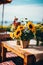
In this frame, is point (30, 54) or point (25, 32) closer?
point (30, 54)

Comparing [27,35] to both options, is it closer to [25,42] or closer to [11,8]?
[25,42]

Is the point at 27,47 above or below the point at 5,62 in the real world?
above

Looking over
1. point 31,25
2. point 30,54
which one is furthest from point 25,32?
point 30,54

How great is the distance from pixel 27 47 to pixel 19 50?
180mm

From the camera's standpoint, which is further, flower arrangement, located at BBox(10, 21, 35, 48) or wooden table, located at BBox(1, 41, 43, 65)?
flower arrangement, located at BBox(10, 21, 35, 48)

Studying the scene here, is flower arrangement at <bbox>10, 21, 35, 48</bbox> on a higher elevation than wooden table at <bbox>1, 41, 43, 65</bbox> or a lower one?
higher

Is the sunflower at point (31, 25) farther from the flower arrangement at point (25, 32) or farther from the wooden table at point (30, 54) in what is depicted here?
the wooden table at point (30, 54)

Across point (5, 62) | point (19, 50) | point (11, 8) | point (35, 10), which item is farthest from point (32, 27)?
point (11, 8)

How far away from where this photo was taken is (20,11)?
1134cm

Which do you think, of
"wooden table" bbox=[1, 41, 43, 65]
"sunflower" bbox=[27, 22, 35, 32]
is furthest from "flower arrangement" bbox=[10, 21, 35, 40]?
"wooden table" bbox=[1, 41, 43, 65]

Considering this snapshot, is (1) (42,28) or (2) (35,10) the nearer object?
(1) (42,28)

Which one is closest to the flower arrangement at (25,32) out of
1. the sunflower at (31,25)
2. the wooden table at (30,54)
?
the sunflower at (31,25)

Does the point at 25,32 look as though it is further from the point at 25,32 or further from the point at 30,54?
the point at 30,54

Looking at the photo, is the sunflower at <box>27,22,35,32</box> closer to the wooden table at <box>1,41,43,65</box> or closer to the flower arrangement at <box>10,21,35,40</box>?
the flower arrangement at <box>10,21,35,40</box>
